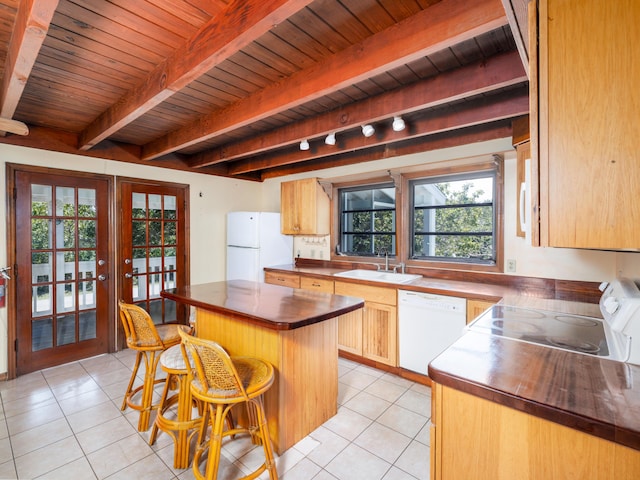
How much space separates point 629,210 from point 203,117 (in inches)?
114

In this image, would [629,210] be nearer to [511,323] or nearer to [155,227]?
[511,323]

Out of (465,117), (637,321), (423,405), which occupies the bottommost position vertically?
(423,405)

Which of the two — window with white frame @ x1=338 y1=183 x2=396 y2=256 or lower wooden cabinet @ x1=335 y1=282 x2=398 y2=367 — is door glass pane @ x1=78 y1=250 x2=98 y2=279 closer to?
lower wooden cabinet @ x1=335 y1=282 x2=398 y2=367

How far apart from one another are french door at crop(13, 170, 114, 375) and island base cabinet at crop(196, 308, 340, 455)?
6.50 ft

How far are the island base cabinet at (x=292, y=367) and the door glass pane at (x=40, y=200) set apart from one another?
226 centimetres

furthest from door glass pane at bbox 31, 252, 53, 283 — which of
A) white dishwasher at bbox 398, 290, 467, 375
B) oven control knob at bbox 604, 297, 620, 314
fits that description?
oven control knob at bbox 604, 297, 620, 314

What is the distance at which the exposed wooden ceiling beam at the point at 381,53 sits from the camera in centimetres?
129

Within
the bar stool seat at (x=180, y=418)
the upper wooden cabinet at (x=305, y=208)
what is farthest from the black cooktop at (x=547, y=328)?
the upper wooden cabinet at (x=305, y=208)

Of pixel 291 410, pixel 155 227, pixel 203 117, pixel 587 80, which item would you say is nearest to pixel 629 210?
pixel 587 80

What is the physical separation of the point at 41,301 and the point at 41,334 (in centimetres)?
34

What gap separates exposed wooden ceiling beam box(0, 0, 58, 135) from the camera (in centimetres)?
128

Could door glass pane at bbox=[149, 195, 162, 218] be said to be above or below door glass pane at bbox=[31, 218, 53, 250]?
above

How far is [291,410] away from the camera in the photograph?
202 cm

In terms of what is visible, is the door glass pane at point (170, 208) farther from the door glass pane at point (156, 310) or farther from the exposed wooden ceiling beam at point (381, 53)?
the exposed wooden ceiling beam at point (381, 53)
